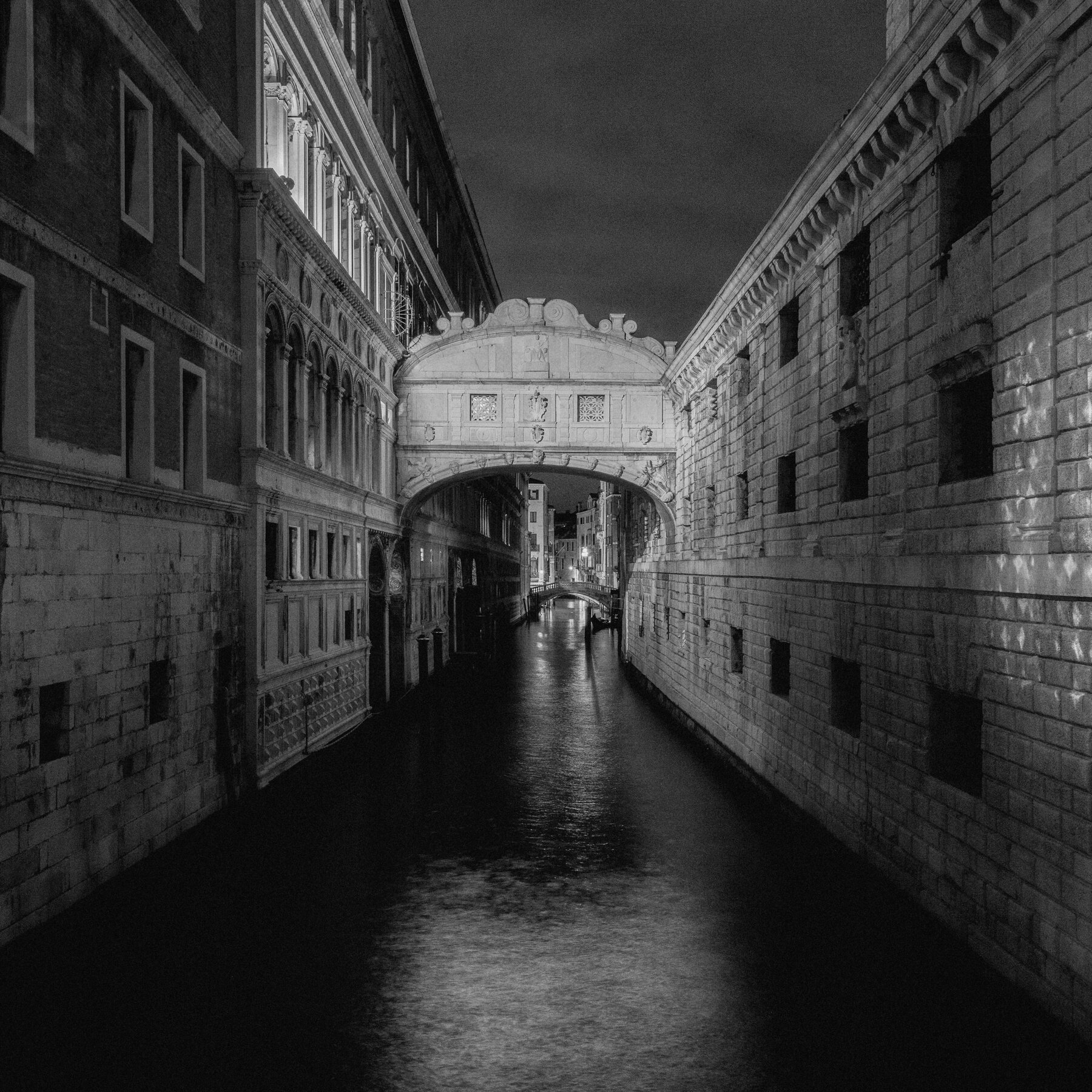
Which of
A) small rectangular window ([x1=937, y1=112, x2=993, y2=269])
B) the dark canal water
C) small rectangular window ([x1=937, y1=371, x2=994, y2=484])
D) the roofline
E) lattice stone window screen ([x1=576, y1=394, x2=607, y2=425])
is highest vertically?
the roofline

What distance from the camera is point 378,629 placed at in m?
28.0

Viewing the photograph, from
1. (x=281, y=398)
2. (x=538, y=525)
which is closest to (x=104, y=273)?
(x=281, y=398)

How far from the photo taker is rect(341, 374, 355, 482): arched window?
23906 mm

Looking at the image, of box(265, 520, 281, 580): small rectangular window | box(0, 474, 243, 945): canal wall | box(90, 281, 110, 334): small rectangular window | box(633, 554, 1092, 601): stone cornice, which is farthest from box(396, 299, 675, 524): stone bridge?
box(90, 281, 110, 334): small rectangular window

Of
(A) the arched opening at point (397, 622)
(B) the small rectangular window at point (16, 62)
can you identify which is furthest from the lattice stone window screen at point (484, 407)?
(B) the small rectangular window at point (16, 62)

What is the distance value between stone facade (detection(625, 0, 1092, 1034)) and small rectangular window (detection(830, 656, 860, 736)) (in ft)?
0.11

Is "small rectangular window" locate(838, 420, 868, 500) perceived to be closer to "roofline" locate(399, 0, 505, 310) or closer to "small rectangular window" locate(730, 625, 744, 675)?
"small rectangular window" locate(730, 625, 744, 675)

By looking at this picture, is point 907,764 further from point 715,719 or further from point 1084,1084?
A: point 715,719

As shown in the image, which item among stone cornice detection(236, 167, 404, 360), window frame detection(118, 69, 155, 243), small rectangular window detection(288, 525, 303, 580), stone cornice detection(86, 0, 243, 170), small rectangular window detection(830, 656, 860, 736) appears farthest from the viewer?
small rectangular window detection(288, 525, 303, 580)

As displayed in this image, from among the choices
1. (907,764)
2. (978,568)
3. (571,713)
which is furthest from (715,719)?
(978,568)

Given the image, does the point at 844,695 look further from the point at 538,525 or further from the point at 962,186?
the point at 538,525

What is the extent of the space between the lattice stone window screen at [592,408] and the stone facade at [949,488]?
11255mm

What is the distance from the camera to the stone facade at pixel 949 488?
8.29 m

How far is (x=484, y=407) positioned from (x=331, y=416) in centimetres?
690
